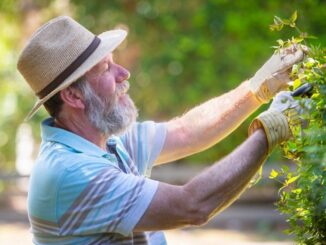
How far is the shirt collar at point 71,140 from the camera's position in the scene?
3.00m

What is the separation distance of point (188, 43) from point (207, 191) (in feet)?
24.3

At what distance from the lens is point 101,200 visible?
2.81 metres

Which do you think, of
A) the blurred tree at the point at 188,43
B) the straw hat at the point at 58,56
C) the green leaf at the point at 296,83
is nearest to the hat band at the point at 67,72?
the straw hat at the point at 58,56

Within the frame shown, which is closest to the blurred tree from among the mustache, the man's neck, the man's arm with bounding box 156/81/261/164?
the man's arm with bounding box 156/81/261/164

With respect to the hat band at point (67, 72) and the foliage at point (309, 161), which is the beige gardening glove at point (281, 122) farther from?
the hat band at point (67, 72)

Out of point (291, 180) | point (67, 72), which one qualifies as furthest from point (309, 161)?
point (67, 72)

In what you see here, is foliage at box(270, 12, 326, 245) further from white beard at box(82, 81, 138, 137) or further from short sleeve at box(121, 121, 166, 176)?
short sleeve at box(121, 121, 166, 176)

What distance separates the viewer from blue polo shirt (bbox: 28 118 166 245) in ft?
9.16

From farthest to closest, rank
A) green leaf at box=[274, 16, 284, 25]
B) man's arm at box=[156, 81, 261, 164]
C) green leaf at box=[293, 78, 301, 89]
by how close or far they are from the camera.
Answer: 1. man's arm at box=[156, 81, 261, 164]
2. green leaf at box=[274, 16, 284, 25]
3. green leaf at box=[293, 78, 301, 89]

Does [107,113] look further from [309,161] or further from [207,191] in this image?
[309,161]

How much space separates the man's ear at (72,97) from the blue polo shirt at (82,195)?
12 cm

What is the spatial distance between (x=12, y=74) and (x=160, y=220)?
1064 cm

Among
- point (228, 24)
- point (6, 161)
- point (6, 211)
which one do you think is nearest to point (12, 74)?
point (6, 161)

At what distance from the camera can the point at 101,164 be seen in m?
2.87
